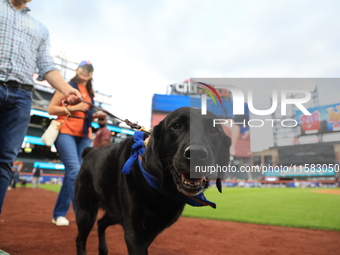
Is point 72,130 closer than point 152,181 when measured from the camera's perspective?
No

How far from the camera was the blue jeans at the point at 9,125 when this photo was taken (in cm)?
264

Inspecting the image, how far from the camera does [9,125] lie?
2.70 m

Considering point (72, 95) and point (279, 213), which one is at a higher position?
point (72, 95)

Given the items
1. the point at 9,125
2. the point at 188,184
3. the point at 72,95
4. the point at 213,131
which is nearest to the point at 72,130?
the point at 72,95

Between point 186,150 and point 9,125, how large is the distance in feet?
6.46

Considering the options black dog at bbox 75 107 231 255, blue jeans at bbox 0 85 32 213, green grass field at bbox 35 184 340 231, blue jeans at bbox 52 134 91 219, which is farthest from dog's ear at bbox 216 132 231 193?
green grass field at bbox 35 184 340 231

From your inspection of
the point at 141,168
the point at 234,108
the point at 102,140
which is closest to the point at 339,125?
the point at 234,108

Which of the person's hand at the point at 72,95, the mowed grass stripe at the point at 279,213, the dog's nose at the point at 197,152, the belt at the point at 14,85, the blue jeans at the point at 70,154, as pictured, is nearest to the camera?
the dog's nose at the point at 197,152

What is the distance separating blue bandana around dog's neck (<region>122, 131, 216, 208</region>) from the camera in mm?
1951

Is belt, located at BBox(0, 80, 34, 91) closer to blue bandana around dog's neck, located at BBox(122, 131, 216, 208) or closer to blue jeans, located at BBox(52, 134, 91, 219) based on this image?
blue bandana around dog's neck, located at BBox(122, 131, 216, 208)

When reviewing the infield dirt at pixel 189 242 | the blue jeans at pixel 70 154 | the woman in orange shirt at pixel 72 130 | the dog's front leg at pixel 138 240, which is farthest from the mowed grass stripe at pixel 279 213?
the dog's front leg at pixel 138 240

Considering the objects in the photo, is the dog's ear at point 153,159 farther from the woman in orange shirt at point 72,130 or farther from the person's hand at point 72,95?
the woman in orange shirt at point 72,130

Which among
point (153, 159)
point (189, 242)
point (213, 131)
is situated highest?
point (213, 131)

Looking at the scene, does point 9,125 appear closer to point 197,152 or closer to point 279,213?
point 197,152
